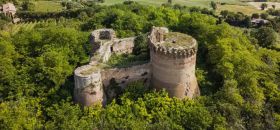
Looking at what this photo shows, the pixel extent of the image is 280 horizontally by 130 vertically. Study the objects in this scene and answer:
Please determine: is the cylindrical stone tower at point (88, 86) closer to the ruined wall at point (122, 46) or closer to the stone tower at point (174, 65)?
the stone tower at point (174, 65)

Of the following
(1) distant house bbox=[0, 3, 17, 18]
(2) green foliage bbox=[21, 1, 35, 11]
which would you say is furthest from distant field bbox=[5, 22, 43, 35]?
(2) green foliage bbox=[21, 1, 35, 11]

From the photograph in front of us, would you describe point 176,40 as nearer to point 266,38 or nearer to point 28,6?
point 266,38

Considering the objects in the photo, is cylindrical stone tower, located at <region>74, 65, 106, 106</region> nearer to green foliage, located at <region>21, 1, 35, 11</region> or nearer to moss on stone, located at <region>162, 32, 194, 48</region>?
moss on stone, located at <region>162, 32, 194, 48</region>

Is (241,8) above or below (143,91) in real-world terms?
above

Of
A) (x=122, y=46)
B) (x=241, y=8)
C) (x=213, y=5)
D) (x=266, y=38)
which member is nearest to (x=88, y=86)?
(x=122, y=46)

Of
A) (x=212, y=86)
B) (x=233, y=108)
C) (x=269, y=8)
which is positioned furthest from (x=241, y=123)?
(x=269, y=8)

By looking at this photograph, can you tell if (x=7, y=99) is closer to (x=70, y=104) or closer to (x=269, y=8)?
(x=70, y=104)
